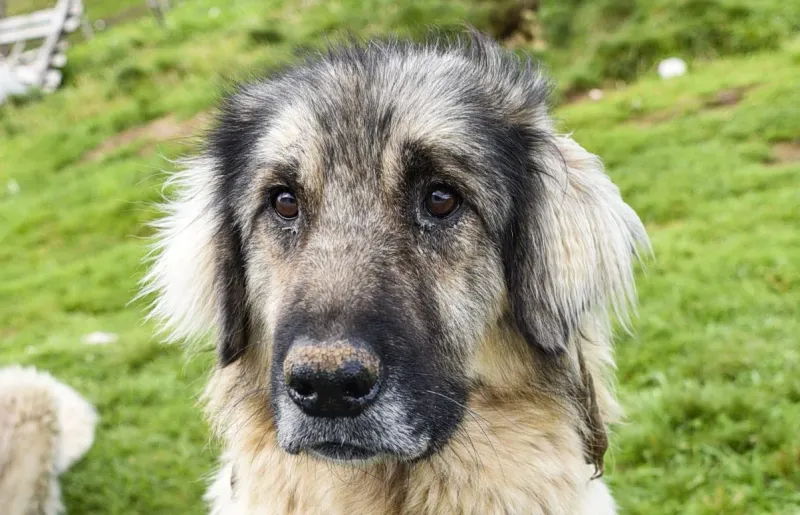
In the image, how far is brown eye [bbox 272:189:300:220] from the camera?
2734mm

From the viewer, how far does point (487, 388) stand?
9.16 ft

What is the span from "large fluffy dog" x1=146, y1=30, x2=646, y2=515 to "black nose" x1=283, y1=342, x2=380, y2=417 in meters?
0.13

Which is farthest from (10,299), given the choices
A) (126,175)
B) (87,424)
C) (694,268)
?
(694,268)

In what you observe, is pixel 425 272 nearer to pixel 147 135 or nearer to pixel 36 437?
pixel 36 437

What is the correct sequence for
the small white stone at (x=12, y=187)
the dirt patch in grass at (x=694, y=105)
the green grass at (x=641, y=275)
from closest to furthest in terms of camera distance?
the green grass at (x=641, y=275) → the dirt patch in grass at (x=694, y=105) → the small white stone at (x=12, y=187)

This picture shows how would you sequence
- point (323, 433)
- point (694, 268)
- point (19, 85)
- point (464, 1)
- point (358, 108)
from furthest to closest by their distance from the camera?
point (19, 85)
point (464, 1)
point (694, 268)
point (358, 108)
point (323, 433)

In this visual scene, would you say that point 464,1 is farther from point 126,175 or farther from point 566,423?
point 566,423

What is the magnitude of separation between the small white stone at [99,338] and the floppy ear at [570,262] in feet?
18.3

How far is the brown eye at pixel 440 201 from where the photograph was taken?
8.58 feet

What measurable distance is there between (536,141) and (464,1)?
10.8 metres

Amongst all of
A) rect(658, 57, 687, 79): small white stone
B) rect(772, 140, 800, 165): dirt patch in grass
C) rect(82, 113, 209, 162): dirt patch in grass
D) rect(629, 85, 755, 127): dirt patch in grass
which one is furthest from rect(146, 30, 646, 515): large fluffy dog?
rect(82, 113, 209, 162): dirt patch in grass

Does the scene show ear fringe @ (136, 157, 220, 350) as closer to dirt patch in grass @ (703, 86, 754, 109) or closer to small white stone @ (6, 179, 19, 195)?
dirt patch in grass @ (703, 86, 754, 109)

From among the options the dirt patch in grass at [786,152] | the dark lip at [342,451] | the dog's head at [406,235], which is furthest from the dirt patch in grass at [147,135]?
the dark lip at [342,451]

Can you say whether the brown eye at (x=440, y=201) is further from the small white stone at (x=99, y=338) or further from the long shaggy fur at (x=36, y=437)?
the small white stone at (x=99, y=338)
